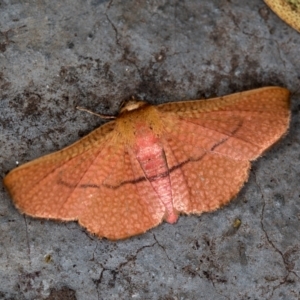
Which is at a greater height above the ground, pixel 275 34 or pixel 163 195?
pixel 275 34

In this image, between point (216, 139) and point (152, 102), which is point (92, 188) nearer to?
point (152, 102)

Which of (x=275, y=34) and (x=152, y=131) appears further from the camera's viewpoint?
(x=275, y=34)

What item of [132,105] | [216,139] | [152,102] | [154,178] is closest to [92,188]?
[154,178]

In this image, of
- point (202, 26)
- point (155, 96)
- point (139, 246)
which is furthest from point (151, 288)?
point (202, 26)

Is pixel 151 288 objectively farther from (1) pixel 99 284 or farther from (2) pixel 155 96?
(2) pixel 155 96

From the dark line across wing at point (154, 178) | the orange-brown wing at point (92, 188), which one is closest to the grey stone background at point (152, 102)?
the orange-brown wing at point (92, 188)

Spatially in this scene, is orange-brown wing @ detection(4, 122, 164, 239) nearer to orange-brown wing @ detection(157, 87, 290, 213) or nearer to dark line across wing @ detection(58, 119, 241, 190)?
dark line across wing @ detection(58, 119, 241, 190)
